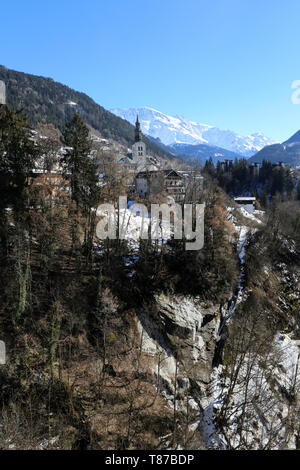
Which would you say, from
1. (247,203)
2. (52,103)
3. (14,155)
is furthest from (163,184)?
(52,103)

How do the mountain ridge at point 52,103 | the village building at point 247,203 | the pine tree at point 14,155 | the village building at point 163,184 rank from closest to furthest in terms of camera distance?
the pine tree at point 14,155 → the village building at point 163,184 → the village building at point 247,203 → the mountain ridge at point 52,103

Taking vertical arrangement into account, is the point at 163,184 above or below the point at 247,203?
above

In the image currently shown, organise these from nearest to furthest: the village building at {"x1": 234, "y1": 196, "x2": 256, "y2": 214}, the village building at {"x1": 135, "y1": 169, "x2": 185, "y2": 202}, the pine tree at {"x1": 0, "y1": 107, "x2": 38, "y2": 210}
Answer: the pine tree at {"x1": 0, "y1": 107, "x2": 38, "y2": 210}
the village building at {"x1": 135, "y1": 169, "x2": 185, "y2": 202}
the village building at {"x1": 234, "y1": 196, "x2": 256, "y2": 214}

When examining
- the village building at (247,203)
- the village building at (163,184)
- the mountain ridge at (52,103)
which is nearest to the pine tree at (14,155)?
the village building at (163,184)

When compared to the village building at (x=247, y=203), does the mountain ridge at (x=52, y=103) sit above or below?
above

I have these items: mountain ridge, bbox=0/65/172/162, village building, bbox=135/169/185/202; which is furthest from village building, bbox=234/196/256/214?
mountain ridge, bbox=0/65/172/162

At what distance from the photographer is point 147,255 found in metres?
28.8

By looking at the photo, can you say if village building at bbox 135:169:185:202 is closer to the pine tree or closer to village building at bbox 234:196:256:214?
the pine tree

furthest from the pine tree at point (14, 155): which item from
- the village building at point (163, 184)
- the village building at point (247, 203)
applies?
the village building at point (247, 203)

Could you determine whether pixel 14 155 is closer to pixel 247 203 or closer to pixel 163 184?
pixel 163 184

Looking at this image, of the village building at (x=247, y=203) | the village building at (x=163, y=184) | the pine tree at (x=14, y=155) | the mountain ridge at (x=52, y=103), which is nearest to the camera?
the pine tree at (x=14, y=155)

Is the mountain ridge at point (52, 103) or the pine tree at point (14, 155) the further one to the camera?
the mountain ridge at point (52, 103)

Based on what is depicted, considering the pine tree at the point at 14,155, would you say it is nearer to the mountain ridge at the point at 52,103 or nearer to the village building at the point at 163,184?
the village building at the point at 163,184
